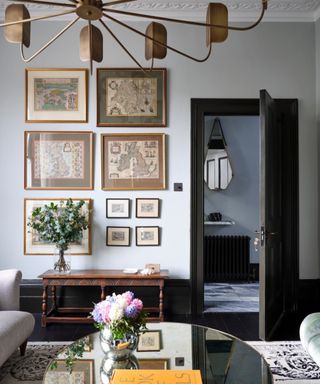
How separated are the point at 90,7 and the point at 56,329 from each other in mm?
2883

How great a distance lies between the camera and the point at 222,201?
19.7ft

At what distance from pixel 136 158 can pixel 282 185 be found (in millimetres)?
1609

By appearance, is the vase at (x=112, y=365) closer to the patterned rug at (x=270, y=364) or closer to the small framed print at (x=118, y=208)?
the patterned rug at (x=270, y=364)

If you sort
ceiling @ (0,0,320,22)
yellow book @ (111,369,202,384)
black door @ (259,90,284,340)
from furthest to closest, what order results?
ceiling @ (0,0,320,22) < black door @ (259,90,284,340) < yellow book @ (111,369,202,384)

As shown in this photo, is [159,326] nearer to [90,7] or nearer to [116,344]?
[116,344]

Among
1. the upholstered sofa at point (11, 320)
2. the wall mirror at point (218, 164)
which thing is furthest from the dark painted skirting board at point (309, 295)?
the upholstered sofa at point (11, 320)

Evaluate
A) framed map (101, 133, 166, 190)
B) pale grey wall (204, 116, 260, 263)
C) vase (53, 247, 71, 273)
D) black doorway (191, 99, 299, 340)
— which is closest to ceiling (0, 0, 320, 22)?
black doorway (191, 99, 299, 340)

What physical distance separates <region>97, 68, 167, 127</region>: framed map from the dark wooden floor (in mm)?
2071

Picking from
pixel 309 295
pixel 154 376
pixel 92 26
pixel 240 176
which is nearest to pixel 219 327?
pixel 309 295

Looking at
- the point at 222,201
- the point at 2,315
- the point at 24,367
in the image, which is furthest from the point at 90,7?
the point at 222,201

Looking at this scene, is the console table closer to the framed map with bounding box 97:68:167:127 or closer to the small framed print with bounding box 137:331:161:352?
the small framed print with bounding box 137:331:161:352

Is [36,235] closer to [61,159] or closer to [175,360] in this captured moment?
[61,159]

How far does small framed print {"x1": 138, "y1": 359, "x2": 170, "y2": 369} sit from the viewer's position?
1709 millimetres

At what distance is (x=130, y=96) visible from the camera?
12.7 ft
